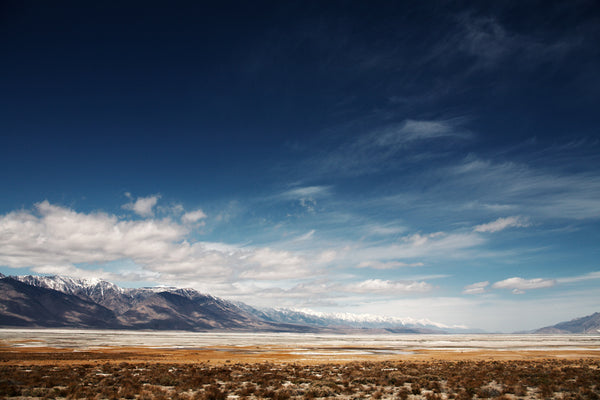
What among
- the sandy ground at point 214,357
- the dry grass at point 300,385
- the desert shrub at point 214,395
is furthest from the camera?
the sandy ground at point 214,357

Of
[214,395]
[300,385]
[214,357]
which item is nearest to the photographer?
[214,395]

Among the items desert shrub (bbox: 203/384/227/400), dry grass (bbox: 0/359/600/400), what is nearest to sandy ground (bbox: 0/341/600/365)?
dry grass (bbox: 0/359/600/400)

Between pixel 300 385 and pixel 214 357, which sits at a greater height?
pixel 300 385

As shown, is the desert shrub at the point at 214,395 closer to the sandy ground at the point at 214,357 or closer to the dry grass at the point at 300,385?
the dry grass at the point at 300,385

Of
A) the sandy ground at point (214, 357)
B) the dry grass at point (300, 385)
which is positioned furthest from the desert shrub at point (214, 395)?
the sandy ground at point (214, 357)

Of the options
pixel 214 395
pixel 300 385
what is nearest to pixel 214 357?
pixel 300 385

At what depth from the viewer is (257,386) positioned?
27.0m

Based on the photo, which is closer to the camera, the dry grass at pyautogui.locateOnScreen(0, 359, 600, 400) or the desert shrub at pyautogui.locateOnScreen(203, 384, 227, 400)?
the desert shrub at pyautogui.locateOnScreen(203, 384, 227, 400)

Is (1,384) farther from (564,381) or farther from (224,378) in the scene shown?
(564,381)

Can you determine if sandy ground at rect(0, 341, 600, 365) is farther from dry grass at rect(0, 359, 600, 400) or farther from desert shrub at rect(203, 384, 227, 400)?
desert shrub at rect(203, 384, 227, 400)

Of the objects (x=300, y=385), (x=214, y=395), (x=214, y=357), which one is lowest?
(x=214, y=357)

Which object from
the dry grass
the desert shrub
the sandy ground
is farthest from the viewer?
the sandy ground

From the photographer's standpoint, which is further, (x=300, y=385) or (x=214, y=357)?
(x=214, y=357)

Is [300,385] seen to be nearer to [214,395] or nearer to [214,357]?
[214,395]
